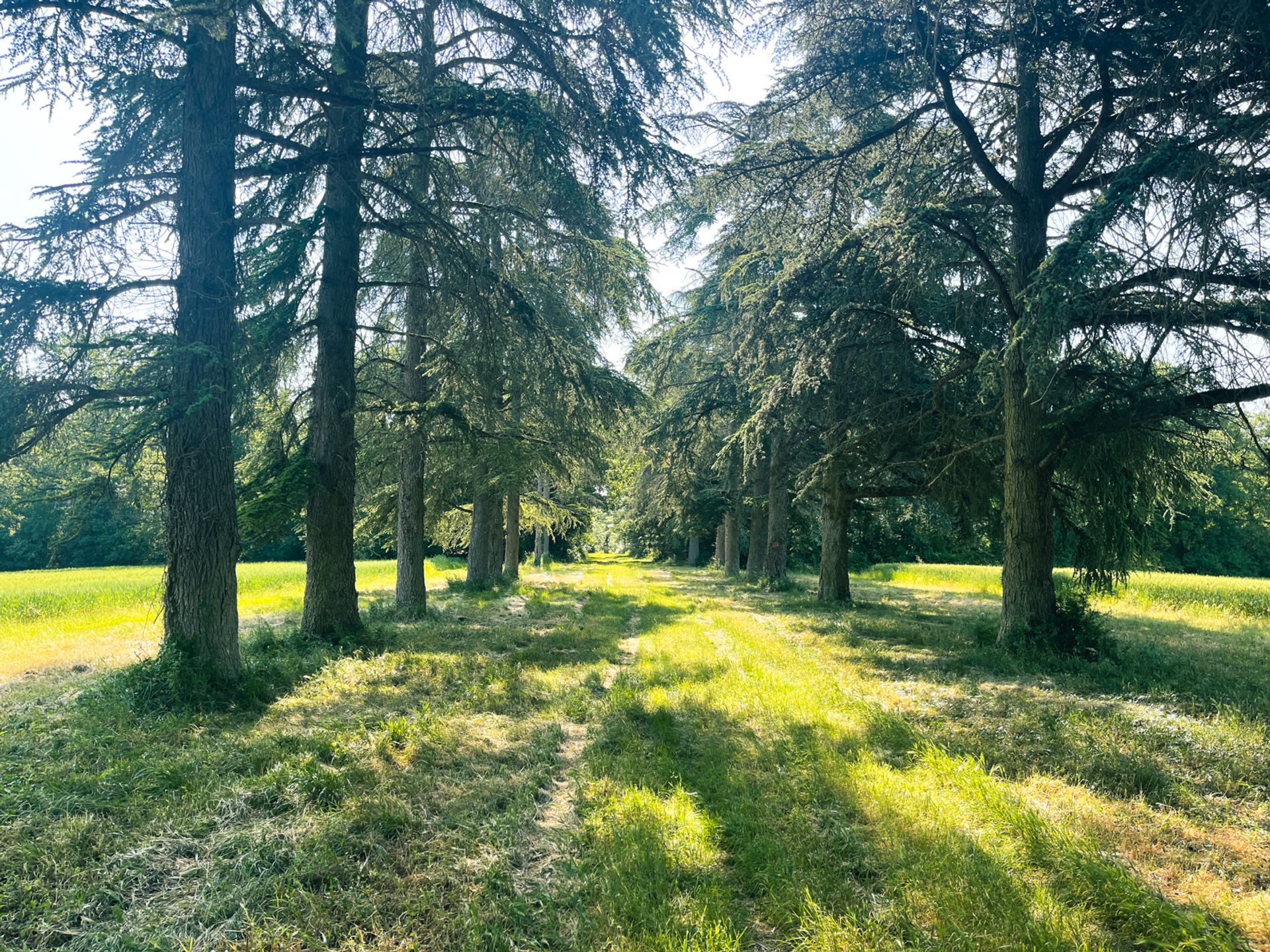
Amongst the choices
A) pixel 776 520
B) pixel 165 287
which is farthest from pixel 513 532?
→ pixel 165 287

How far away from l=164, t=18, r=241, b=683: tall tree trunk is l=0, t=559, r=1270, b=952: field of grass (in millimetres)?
666

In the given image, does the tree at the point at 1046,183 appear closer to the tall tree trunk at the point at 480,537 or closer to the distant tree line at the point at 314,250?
the distant tree line at the point at 314,250

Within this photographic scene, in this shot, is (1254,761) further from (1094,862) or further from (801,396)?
(801,396)

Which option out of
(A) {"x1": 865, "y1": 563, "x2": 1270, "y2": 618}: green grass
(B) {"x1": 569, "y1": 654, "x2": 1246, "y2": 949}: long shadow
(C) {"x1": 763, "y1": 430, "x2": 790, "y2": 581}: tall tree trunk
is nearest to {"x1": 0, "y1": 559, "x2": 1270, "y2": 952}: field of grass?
(B) {"x1": 569, "y1": 654, "x2": 1246, "y2": 949}: long shadow

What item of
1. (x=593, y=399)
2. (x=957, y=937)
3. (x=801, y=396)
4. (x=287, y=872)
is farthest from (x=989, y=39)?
(x=287, y=872)

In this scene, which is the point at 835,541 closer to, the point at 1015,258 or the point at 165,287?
the point at 1015,258

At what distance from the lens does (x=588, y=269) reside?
10.8 metres

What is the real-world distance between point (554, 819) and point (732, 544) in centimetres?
2734

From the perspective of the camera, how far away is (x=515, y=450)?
419 inches

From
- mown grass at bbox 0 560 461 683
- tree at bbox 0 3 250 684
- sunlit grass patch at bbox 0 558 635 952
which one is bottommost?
mown grass at bbox 0 560 461 683

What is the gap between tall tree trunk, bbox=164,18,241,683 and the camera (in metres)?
6.05

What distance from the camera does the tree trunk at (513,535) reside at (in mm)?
18641

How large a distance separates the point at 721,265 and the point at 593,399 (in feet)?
41.1

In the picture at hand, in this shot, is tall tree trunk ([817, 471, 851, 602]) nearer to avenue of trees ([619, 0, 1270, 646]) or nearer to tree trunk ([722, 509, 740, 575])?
avenue of trees ([619, 0, 1270, 646])
